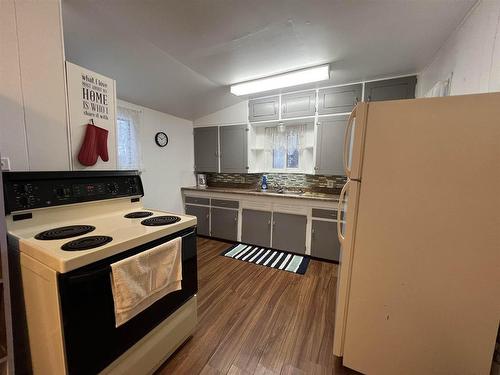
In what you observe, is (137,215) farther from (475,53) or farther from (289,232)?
(475,53)

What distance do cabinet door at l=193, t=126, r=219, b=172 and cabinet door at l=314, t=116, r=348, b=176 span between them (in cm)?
179

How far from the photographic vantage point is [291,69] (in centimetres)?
230

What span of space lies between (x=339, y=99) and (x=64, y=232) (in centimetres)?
310

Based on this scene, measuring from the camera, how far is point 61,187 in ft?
3.97

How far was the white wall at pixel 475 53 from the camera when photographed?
1.17m

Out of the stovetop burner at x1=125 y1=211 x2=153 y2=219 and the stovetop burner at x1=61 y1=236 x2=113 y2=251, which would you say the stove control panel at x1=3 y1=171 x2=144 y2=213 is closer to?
the stovetop burner at x1=125 y1=211 x2=153 y2=219

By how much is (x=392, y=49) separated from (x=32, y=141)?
9.75 ft

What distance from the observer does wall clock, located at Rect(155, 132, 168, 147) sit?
10.7ft

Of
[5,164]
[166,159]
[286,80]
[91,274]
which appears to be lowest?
[91,274]

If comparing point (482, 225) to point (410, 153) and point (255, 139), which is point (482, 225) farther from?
point (255, 139)

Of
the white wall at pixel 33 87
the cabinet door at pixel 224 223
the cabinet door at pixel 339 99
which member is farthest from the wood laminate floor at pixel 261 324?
the cabinet door at pixel 339 99

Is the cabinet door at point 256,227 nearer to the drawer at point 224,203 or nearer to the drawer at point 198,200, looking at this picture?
the drawer at point 224,203

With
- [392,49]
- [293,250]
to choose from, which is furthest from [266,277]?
[392,49]

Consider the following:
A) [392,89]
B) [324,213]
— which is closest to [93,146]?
[324,213]
